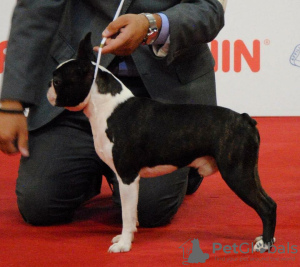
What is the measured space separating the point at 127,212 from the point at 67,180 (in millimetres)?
448

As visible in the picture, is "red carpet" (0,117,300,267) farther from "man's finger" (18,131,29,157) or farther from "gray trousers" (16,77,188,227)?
"man's finger" (18,131,29,157)

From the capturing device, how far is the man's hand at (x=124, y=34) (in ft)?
4.21

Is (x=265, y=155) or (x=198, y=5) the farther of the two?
(x=265, y=155)

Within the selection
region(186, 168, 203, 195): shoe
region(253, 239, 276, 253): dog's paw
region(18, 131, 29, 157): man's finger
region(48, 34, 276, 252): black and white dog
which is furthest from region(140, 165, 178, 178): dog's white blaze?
region(186, 168, 203, 195): shoe

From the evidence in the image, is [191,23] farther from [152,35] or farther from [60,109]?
[60,109]

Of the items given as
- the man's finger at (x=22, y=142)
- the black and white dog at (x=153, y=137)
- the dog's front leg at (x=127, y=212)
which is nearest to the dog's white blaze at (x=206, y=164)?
the black and white dog at (x=153, y=137)

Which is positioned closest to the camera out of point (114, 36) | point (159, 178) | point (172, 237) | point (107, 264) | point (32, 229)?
point (107, 264)

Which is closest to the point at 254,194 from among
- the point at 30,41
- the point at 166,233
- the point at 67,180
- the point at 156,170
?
the point at 156,170

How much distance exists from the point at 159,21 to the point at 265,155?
1.39 metres

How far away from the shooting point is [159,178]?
1.68 metres

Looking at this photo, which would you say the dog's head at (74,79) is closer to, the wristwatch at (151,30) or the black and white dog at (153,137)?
the black and white dog at (153,137)

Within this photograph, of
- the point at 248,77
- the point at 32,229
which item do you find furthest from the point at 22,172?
the point at 248,77

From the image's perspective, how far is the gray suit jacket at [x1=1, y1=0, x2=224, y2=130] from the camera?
1551 mm

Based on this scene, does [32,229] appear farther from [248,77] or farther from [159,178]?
[248,77]
